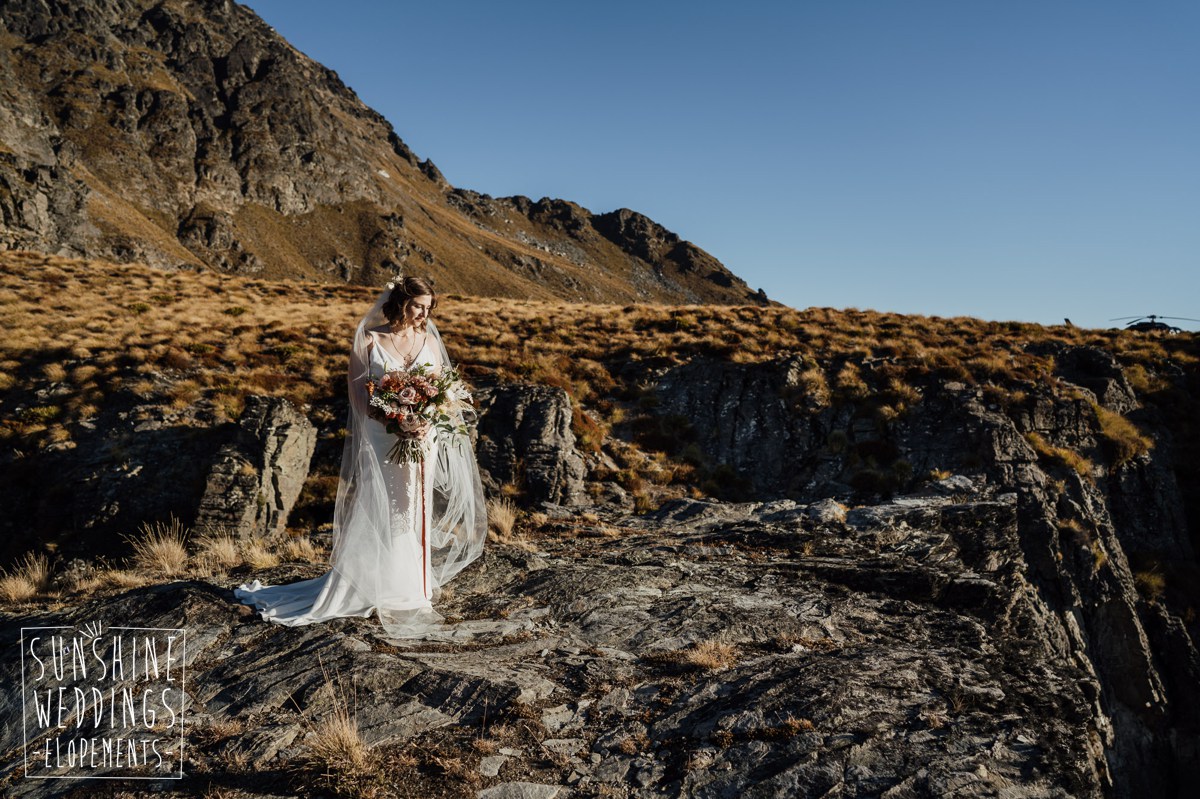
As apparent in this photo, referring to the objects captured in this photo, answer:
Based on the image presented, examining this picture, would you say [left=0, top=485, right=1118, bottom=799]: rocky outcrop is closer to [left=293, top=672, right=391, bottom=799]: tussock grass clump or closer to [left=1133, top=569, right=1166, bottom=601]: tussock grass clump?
[left=293, top=672, right=391, bottom=799]: tussock grass clump

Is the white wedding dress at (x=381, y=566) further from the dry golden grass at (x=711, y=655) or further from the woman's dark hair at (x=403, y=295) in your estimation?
the dry golden grass at (x=711, y=655)

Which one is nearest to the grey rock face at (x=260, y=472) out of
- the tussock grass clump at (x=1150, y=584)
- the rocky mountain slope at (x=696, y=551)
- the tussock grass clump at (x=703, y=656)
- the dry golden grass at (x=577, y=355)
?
the rocky mountain slope at (x=696, y=551)

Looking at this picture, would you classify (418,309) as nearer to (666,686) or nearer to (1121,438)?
(666,686)

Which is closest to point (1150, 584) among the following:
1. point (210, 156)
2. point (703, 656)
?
point (703, 656)

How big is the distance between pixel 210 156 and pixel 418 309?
156 meters

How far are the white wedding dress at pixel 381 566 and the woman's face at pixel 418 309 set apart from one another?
518 millimetres

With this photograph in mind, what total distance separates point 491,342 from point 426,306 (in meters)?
16.0

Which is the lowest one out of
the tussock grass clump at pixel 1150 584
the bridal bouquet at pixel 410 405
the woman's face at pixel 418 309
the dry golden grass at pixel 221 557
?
the tussock grass clump at pixel 1150 584

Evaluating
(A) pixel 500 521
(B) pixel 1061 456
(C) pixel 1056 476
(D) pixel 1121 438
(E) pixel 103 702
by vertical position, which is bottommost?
(E) pixel 103 702

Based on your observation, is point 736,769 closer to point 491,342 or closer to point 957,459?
point 957,459

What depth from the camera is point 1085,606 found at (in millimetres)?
12383

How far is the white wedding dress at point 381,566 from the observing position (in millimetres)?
6406

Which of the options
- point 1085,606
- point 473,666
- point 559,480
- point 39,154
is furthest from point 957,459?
point 39,154

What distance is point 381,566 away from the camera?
6.73m
